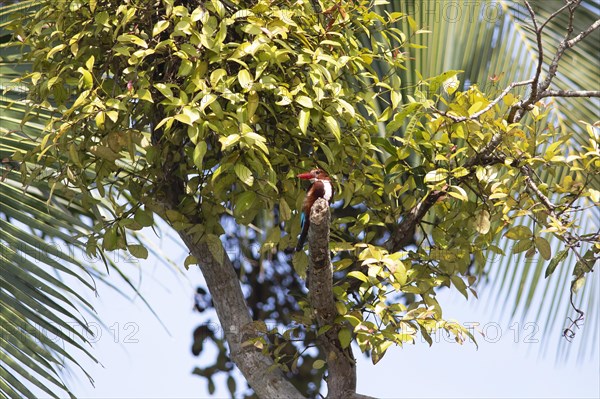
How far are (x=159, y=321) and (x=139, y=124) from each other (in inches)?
37.7

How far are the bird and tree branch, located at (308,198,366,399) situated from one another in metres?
0.04

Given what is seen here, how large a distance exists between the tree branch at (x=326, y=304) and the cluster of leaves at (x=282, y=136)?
2.5 inches

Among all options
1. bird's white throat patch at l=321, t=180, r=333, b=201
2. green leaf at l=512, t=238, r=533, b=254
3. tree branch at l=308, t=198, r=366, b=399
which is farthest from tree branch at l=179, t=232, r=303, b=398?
green leaf at l=512, t=238, r=533, b=254

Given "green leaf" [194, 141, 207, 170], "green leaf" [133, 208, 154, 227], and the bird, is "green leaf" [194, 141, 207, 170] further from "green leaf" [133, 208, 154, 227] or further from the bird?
"green leaf" [133, 208, 154, 227]

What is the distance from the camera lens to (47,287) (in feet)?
8.95

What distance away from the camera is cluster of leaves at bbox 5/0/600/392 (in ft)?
7.34

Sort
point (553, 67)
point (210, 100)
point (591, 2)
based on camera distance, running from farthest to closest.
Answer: point (591, 2) < point (553, 67) < point (210, 100)

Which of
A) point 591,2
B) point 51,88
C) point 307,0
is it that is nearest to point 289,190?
point 307,0

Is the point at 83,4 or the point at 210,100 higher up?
the point at 83,4

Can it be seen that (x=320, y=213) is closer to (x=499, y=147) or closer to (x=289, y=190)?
(x=289, y=190)

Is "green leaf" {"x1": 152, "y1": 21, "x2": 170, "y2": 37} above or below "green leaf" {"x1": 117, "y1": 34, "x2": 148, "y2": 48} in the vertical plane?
above

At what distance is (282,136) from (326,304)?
0.52m

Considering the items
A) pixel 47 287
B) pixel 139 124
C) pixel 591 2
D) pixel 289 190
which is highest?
pixel 591 2

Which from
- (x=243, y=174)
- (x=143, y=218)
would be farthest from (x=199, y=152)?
(x=143, y=218)
